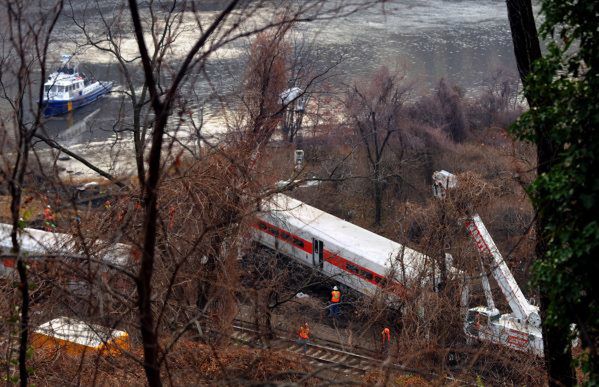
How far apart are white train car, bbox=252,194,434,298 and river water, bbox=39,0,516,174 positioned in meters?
10.3

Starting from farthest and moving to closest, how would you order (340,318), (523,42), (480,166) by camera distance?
(480,166) < (340,318) < (523,42)

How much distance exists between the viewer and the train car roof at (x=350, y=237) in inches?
708

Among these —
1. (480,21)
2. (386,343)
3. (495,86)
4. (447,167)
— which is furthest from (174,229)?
(480,21)

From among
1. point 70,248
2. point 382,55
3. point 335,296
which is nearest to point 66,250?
point 70,248

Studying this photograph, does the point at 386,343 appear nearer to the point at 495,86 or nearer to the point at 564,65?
the point at 564,65

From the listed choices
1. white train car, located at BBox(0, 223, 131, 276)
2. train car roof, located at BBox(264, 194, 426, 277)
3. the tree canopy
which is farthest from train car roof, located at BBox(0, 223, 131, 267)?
train car roof, located at BBox(264, 194, 426, 277)

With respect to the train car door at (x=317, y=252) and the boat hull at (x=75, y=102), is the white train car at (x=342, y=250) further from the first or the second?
the boat hull at (x=75, y=102)

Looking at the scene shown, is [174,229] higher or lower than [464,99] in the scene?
higher

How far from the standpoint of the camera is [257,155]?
47.7 feet

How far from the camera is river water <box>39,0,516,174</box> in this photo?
3297 cm

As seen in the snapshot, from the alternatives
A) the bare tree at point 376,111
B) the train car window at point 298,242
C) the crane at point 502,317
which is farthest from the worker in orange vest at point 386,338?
the bare tree at point 376,111

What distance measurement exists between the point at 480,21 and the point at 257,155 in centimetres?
3433

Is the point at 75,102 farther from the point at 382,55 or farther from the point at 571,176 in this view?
the point at 571,176

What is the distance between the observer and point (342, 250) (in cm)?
1959
